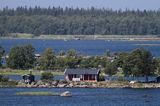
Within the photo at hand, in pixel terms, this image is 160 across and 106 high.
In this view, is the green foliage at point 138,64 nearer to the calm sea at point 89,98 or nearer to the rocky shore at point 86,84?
the rocky shore at point 86,84

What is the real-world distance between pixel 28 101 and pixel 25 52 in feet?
109

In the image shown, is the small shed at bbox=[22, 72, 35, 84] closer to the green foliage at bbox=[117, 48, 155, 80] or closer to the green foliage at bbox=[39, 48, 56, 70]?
the green foliage at bbox=[117, 48, 155, 80]

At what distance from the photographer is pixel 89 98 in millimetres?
67188

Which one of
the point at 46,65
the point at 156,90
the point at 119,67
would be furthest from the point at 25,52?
the point at 156,90

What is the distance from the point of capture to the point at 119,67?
9025 cm

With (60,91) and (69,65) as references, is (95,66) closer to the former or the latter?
(69,65)

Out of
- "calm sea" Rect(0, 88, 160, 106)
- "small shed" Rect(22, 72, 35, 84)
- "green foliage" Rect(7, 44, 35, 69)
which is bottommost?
"calm sea" Rect(0, 88, 160, 106)

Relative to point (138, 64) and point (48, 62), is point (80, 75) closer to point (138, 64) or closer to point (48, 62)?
point (138, 64)

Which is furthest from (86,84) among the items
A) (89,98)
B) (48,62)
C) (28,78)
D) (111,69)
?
(48,62)

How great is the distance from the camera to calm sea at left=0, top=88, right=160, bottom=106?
208 feet

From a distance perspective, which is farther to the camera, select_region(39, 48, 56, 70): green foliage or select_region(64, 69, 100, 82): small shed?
select_region(39, 48, 56, 70): green foliage

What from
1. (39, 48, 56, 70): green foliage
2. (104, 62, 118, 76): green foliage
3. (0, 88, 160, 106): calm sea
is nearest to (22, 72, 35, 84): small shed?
(0, 88, 160, 106): calm sea

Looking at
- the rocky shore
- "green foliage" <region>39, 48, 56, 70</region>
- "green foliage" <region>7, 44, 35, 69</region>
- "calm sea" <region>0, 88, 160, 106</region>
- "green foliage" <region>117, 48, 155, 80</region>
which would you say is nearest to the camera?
"calm sea" <region>0, 88, 160, 106</region>

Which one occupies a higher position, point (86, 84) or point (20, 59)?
point (20, 59)
